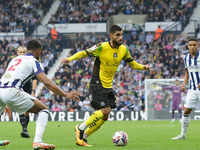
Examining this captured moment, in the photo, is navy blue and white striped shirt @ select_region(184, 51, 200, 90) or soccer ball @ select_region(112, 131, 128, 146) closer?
soccer ball @ select_region(112, 131, 128, 146)

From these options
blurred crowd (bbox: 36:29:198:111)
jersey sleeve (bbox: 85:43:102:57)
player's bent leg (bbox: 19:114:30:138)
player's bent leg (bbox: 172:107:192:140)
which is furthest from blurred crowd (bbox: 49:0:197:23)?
jersey sleeve (bbox: 85:43:102:57)

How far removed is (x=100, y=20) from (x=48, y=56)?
660 centimetres

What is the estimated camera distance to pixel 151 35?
2945cm

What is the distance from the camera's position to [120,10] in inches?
1316

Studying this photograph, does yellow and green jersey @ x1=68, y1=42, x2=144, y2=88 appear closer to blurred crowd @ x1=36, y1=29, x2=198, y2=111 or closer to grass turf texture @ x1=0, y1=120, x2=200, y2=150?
grass turf texture @ x1=0, y1=120, x2=200, y2=150

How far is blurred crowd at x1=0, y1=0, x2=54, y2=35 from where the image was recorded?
32.7 meters

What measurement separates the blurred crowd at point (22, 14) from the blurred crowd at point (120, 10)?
173cm

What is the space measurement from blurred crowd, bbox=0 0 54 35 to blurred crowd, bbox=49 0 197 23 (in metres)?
1.73

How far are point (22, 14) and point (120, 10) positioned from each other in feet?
31.5

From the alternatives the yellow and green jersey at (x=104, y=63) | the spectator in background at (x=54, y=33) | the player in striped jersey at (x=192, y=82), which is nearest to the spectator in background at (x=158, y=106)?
the spectator in background at (x=54, y=33)

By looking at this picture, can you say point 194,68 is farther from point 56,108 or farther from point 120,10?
point 120,10

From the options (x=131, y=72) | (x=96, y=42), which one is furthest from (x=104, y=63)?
(x=96, y=42)

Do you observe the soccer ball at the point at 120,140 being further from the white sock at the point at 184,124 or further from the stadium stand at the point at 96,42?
the stadium stand at the point at 96,42

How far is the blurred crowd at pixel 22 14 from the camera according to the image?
32.7 m
